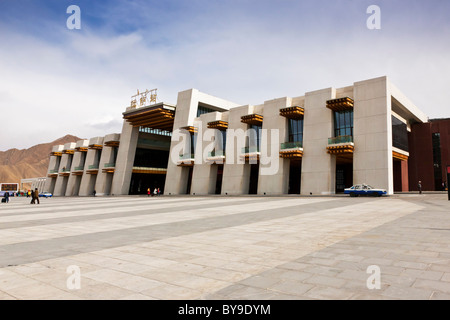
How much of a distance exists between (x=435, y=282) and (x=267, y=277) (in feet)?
8.33

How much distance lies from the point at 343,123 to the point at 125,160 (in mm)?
37641

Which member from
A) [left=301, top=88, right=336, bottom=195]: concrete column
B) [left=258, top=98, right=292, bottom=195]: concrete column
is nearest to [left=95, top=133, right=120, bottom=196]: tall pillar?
[left=258, top=98, right=292, bottom=195]: concrete column

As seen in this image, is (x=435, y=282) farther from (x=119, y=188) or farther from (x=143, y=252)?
(x=119, y=188)

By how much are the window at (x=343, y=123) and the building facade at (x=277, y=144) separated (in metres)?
0.11

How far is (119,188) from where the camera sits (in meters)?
52.5

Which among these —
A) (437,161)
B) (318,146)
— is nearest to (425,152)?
(437,161)

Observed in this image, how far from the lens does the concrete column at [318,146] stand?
32.6 metres

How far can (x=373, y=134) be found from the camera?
30.6m

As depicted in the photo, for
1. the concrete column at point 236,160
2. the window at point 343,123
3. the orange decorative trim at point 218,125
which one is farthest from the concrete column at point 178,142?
the window at point 343,123

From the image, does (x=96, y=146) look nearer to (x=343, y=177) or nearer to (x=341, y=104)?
(x=343, y=177)

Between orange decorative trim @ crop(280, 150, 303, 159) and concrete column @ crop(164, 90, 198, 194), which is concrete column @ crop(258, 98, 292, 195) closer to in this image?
orange decorative trim @ crop(280, 150, 303, 159)

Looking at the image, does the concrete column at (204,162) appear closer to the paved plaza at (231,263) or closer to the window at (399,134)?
the window at (399,134)

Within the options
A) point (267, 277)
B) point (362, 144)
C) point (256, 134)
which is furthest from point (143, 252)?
point (256, 134)

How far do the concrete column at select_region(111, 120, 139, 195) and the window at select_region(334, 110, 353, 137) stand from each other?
36096mm
